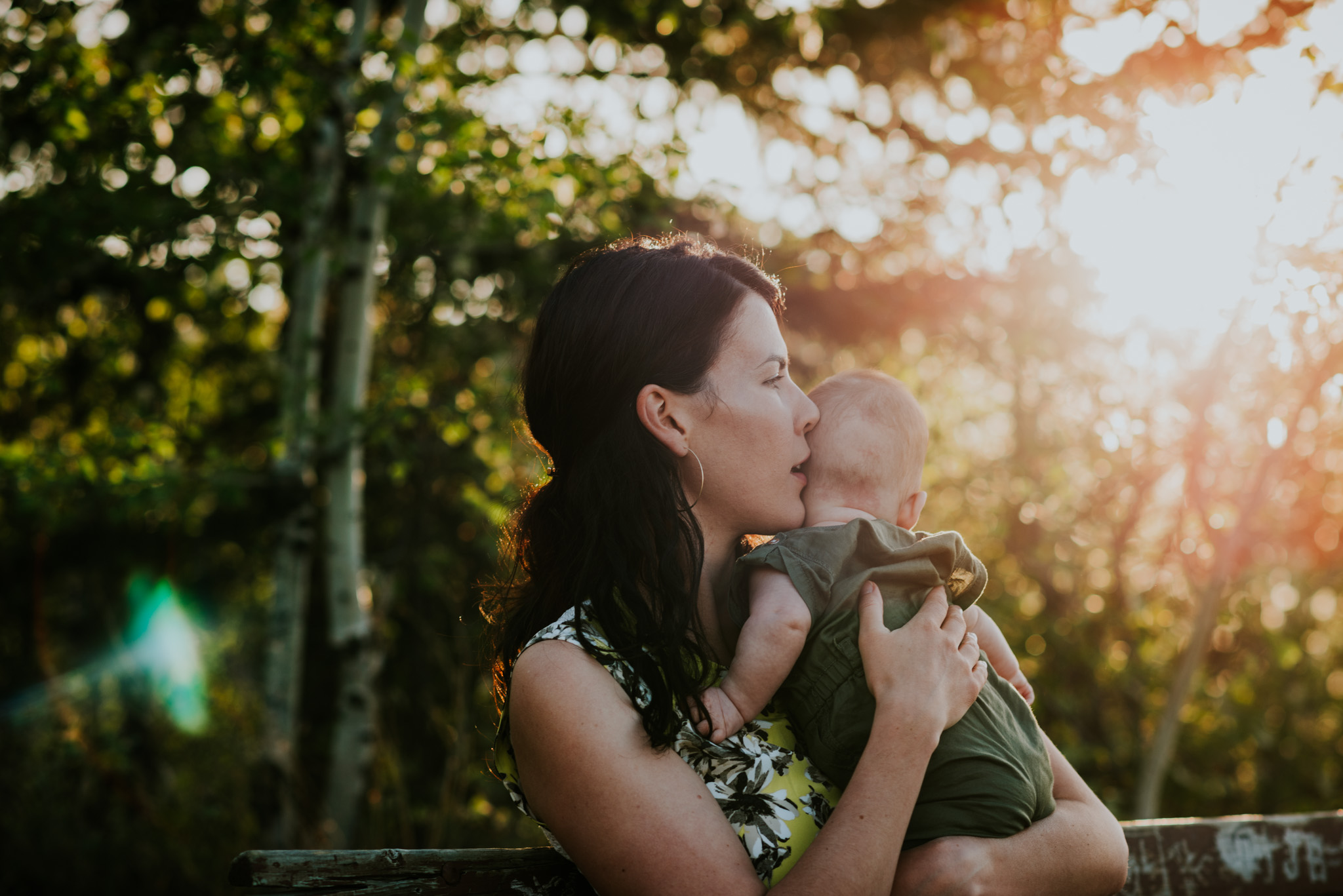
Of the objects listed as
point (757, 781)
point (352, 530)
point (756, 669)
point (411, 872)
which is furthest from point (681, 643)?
point (352, 530)

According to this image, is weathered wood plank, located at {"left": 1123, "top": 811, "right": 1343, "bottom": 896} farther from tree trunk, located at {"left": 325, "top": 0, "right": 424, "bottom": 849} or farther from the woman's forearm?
tree trunk, located at {"left": 325, "top": 0, "right": 424, "bottom": 849}

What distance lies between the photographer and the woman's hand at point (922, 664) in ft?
4.57

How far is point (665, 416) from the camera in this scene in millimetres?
1643

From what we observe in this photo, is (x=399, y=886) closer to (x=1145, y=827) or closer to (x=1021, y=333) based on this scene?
(x=1145, y=827)

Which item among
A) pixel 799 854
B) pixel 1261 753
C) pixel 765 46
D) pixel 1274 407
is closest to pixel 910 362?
pixel 765 46

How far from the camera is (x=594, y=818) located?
1.29m

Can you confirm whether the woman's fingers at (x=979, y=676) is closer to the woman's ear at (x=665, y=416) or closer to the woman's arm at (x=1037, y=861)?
the woman's arm at (x=1037, y=861)

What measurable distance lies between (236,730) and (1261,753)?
5990 millimetres

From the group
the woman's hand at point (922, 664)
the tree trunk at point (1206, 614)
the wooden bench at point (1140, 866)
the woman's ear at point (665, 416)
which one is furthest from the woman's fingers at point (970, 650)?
the tree trunk at point (1206, 614)

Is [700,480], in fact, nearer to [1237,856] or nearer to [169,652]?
[1237,856]

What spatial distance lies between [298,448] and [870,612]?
11.9ft

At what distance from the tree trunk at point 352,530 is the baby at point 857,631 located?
319 centimetres

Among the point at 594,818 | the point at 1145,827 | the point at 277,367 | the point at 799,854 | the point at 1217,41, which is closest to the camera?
the point at 594,818

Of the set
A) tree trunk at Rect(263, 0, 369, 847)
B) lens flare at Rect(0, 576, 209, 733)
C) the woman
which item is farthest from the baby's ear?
lens flare at Rect(0, 576, 209, 733)
